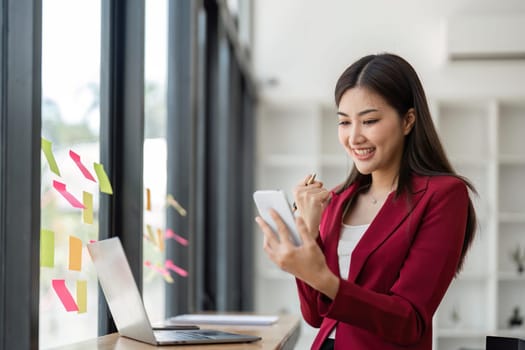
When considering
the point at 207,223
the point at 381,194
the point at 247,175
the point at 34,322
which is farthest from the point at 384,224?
the point at 247,175

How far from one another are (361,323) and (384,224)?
10.1 inches

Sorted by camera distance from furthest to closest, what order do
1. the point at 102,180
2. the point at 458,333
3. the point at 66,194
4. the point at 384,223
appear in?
the point at 458,333 < the point at 102,180 < the point at 66,194 < the point at 384,223

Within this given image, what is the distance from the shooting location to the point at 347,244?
1730 millimetres

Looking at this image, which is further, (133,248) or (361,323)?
(133,248)

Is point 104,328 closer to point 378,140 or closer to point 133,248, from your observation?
point 133,248

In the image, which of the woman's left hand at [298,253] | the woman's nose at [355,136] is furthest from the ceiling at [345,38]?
the woman's left hand at [298,253]

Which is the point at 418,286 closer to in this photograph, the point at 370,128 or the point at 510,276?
the point at 370,128

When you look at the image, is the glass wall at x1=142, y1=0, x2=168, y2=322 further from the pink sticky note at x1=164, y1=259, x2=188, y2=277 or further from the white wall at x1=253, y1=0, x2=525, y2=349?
the white wall at x1=253, y1=0, x2=525, y2=349

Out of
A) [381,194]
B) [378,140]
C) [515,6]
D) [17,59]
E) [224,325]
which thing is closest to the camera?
[17,59]

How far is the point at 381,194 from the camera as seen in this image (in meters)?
1.79

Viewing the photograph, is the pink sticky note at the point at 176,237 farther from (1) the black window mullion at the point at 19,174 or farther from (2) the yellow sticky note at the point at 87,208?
(1) the black window mullion at the point at 19,174

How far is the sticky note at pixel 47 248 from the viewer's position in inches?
61.1

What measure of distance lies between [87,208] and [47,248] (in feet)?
1.21

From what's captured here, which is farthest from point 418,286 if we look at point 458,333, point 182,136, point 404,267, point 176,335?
point 458,333
